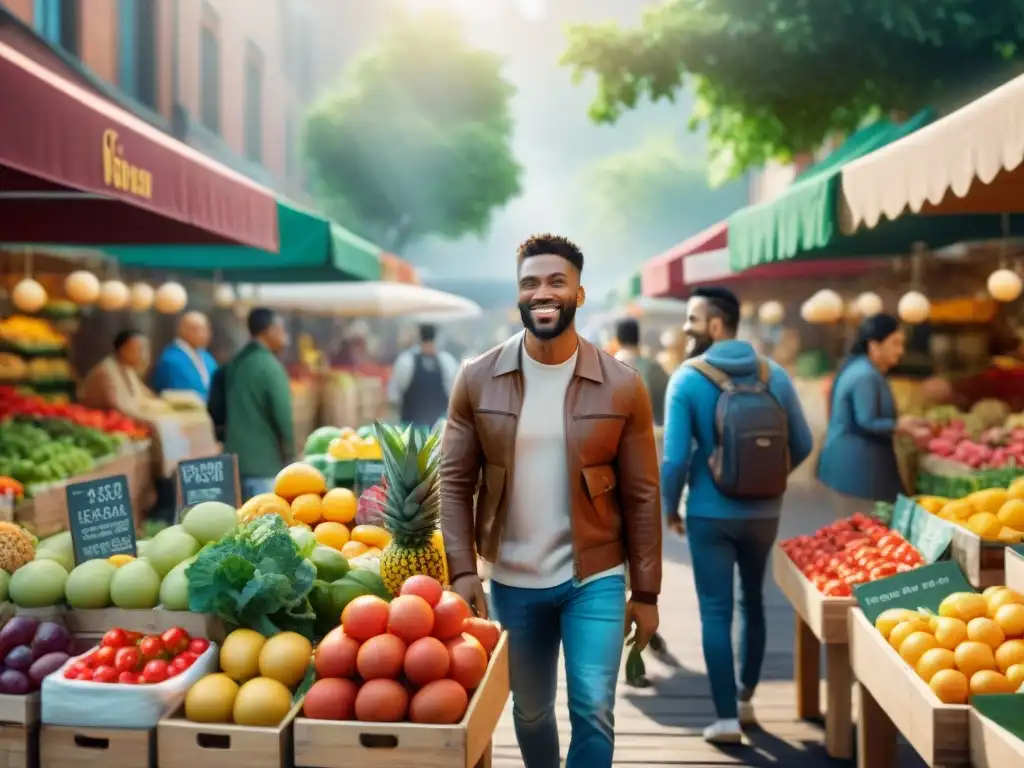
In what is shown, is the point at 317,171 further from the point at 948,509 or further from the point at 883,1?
the point at 948,509

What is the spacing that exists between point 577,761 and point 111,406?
7.76 m

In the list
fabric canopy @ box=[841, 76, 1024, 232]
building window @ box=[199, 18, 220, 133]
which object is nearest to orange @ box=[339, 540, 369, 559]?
fabric canopy @ box=[841, 76, 1024, 232]

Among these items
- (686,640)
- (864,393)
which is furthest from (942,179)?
(686,640)

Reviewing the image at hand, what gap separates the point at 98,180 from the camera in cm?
499

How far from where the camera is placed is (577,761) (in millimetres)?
3768

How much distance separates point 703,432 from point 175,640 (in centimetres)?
280

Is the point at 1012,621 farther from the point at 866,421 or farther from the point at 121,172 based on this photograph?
the point at 121,172

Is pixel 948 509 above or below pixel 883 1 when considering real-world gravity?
below

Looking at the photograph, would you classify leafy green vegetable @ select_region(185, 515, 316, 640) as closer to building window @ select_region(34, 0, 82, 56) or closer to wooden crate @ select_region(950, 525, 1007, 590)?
wooden crate @ select_region(950, 525, 1007, 590)

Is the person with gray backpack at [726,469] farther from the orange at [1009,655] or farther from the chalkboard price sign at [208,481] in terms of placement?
the chalkboard price sign at [208,481]

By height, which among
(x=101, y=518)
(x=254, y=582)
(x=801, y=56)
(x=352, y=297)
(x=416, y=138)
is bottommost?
(x=254, y=582)

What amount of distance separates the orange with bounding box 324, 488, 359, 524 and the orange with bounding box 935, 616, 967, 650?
2.40 meters

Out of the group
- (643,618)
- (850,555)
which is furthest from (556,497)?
(850,555)

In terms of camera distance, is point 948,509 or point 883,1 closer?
point 948,509
